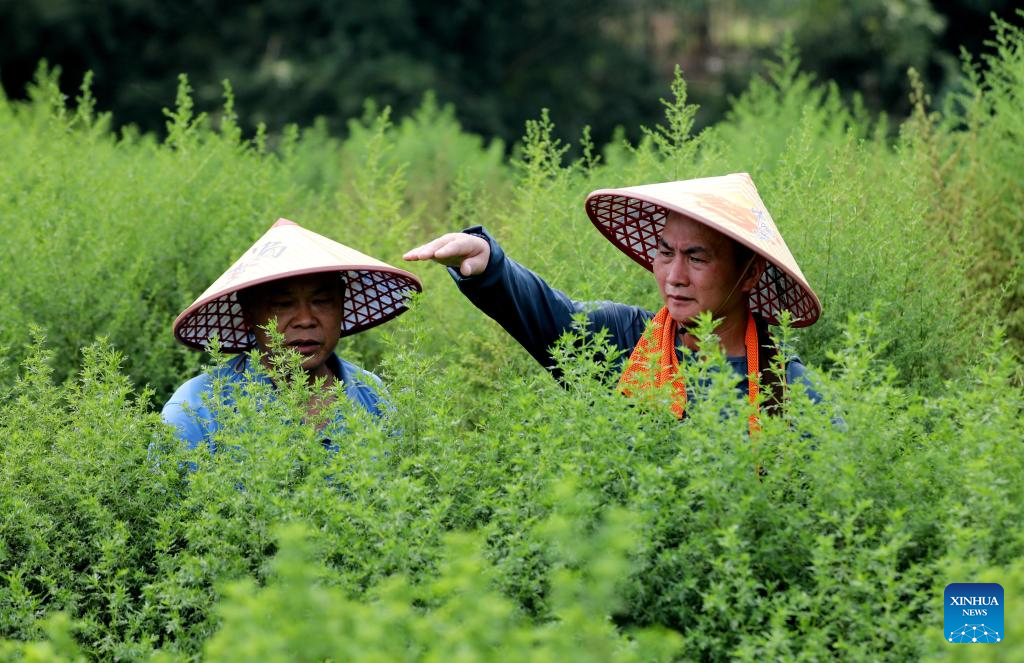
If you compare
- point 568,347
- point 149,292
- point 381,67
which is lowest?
point 568,347

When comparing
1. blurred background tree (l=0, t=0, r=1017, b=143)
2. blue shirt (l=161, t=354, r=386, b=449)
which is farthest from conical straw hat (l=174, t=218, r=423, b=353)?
blurred background tree (l=0, t=0, r=1017, b=143)

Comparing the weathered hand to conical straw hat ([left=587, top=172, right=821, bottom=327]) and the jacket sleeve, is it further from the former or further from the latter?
conical straw hat ([left=587, top=172, right=821, bottom=327])

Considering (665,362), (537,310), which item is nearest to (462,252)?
(537,310)

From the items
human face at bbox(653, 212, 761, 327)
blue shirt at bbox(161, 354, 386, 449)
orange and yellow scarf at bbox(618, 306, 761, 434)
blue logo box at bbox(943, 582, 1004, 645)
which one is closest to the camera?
blue logo box at bbox(943, 582, 1004, 645)

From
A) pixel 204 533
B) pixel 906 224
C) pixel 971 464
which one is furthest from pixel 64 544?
pixel 906 224

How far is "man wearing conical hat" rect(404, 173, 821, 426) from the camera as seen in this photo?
4082 millimetres

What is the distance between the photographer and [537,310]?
14.2ft

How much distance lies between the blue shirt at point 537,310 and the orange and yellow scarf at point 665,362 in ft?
0.18

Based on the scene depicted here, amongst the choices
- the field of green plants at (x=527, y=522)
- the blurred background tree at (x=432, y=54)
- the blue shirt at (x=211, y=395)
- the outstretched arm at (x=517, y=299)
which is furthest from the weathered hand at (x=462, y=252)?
the blurred background tree at (x=432, y=54)

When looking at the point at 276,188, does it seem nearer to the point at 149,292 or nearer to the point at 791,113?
the point at 149,292

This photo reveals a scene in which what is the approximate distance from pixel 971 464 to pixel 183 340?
2.73 meters

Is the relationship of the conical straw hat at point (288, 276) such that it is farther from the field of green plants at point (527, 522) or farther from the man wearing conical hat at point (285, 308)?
the field of green plants at point (527, 522)

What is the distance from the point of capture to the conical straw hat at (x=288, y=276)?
4422mm

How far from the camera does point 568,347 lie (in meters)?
3.60
